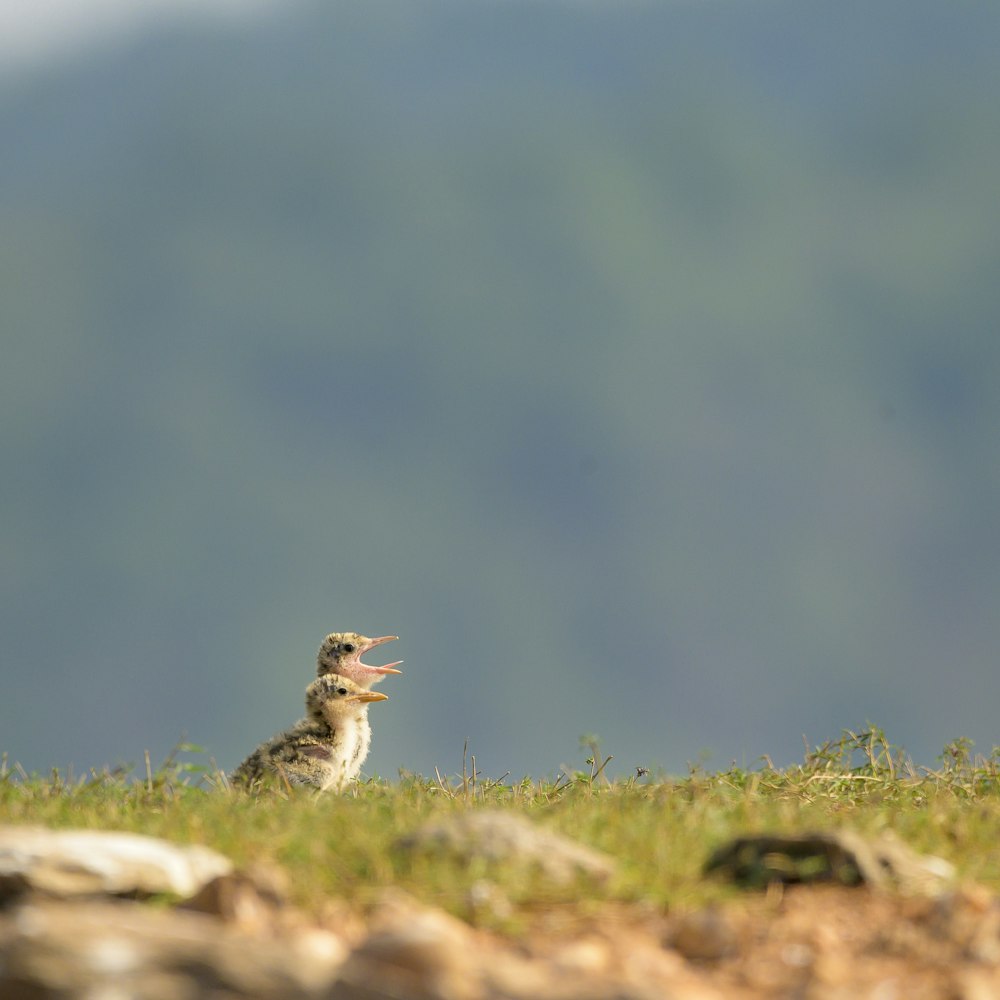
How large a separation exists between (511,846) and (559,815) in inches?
63.6

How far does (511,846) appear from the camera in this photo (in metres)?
6.05

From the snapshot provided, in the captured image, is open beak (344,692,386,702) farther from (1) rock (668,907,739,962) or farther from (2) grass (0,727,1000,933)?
Answer: (1) rock (668,907,739,962)

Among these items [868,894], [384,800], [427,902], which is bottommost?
[427,902]

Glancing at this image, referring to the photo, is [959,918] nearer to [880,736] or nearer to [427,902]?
[427,902]

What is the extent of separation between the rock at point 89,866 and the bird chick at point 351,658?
238 inches

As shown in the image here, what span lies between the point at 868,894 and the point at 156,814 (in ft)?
13.6

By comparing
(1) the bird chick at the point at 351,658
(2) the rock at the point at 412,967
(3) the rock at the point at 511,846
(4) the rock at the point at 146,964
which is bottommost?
(4) the rock at the point at 146,964

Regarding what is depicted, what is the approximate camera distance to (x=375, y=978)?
4.63 meters

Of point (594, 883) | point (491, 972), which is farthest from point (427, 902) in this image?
point (491, 972)

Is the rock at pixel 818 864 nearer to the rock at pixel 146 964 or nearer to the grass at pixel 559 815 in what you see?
the grass at pixel 559 815

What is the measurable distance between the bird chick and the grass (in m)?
1.09

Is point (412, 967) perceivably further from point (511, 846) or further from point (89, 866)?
point (89, 866)

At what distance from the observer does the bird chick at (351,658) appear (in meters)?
12.3

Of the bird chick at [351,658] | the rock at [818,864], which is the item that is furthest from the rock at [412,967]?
the bird chick at [351,658]
